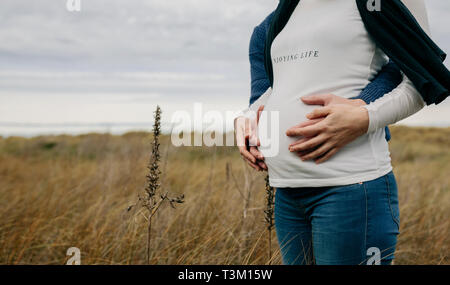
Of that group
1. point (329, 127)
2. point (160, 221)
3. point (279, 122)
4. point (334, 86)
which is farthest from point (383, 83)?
point (160, 221)

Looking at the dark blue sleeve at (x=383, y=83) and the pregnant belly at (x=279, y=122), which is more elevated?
the dark blue sleeve at (x=383, y=83)

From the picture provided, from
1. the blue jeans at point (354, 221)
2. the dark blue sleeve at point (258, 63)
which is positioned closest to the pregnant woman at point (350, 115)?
the blue jeans at point (354, 221)

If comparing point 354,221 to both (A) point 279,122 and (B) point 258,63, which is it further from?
(B) point 258,63

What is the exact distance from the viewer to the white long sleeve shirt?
133cm

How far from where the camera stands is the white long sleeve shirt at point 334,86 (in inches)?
52.4

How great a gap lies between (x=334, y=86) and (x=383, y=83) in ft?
0.58

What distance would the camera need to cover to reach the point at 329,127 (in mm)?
1312

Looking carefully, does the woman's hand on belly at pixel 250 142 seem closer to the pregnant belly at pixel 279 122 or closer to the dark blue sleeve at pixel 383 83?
the pregnant belly at pixel 279 122

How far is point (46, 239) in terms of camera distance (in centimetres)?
345

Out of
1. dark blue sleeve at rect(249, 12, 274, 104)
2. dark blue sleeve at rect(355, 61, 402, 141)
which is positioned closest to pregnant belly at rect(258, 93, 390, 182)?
dark blue sleeve at rect(355, 61, 402, 141)

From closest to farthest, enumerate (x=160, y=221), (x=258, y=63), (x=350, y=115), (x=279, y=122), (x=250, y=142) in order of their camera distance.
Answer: (x=350, y=115), (x=279, y=122), (x=250, y=142), (x=258, y=63), (x=160, y=221)

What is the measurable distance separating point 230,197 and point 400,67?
9.86 ft

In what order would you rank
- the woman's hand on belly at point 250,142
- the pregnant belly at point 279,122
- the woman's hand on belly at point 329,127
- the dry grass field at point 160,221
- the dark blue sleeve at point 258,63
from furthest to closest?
1. the dry grass field at point 160,221
2. the dark blue sleeve at point 258,63
3. the woman's hand on belly at point 250,142
4. the pregnant belly at point 279,122
5. the woman's hand on belly at point 329,127
